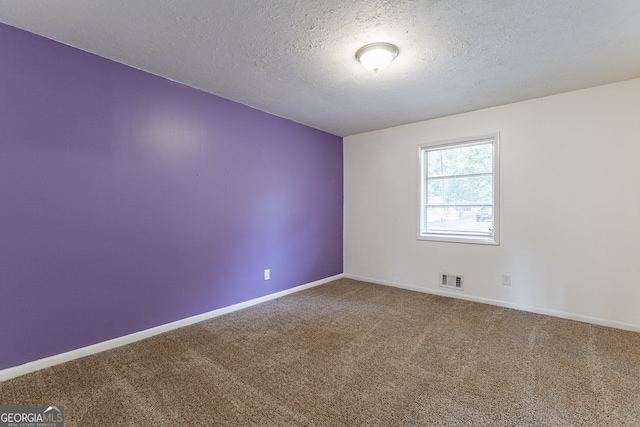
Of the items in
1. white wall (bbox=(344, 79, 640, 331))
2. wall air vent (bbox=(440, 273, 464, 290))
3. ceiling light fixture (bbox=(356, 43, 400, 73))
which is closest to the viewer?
→ ceiling light fixture (bbox=(356, 43, 400, 73))

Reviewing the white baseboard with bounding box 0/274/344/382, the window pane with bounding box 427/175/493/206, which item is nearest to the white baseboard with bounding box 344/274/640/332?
the window pane with bounding box 427/175/493/206

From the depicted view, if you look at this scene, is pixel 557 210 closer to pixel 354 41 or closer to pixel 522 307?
pixel 522 307

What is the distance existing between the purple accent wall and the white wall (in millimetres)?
2098

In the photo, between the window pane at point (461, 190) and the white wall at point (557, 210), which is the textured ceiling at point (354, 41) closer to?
the white wall at point (557, 210)

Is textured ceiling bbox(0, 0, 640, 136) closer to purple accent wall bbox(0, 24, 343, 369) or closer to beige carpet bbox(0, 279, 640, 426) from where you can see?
purple accent wall bbox(0, 24, 343, 369)

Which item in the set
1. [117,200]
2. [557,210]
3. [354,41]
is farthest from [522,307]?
[117,200]

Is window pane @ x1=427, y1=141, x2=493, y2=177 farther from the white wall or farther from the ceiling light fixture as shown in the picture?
the ceiling light fixture

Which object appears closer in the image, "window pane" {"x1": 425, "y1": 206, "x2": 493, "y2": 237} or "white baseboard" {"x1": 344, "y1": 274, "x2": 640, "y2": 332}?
"white baseboard" {"x1": 344, "y1": 274, "x2": 640, "y2": 332}

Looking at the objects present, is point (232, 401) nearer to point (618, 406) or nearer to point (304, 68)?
point (618, 406)

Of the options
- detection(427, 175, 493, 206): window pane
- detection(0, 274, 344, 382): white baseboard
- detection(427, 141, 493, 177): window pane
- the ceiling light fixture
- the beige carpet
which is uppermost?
the ceiling light fixture

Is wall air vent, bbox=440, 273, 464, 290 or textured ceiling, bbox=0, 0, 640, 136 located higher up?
textured ceiling, bbox=0, 0, 640, 136

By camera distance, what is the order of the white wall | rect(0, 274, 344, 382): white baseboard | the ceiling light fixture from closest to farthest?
rect(0, 274, 344, 382): white baseboard → the ceiling light fixture → the white wall

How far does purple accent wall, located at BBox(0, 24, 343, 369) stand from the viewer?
2.00 m

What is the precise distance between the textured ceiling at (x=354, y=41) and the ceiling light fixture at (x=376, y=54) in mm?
53
